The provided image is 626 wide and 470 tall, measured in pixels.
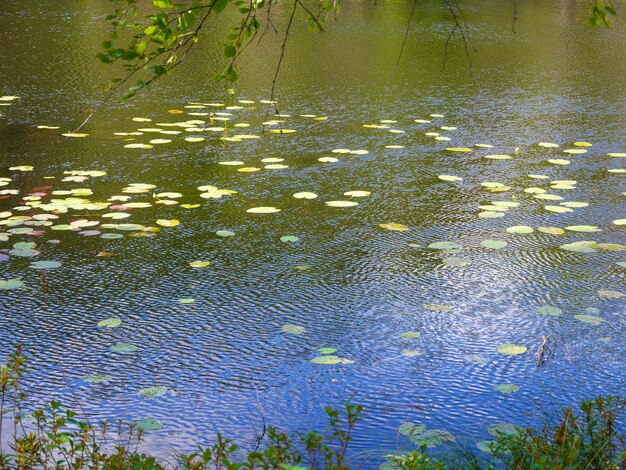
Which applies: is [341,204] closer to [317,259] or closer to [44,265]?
[317,259]

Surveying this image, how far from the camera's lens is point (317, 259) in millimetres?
3412

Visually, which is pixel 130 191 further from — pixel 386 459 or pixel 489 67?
pixel 489 67

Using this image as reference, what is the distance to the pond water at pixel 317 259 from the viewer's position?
8.05ft

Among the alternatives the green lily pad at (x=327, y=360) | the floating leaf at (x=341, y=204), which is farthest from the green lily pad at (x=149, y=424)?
the floating leaf at (x=341, y=204)

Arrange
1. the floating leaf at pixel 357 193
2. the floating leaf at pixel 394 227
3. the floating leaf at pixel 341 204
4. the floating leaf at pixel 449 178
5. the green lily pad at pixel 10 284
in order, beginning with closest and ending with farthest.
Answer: the green lily pad at pixel 10 284 → the floating leaf at pixel 394 227 → the floating leaf at pixel 341 204 → the floating leaf at pixel 357 193 → the floating leaf at pixel 449 178

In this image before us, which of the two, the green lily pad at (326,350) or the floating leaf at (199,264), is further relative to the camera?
the floating leaf at (199,264)

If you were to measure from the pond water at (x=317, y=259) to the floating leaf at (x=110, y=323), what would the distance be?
20 millimetres

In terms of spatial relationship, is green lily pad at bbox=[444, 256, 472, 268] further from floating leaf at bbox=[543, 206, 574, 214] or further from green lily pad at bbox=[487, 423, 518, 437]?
green lily pad at bbox=[487, 423, 518, 437]

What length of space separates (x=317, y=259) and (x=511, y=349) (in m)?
0.95

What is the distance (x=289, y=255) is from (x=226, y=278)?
1.06 feet

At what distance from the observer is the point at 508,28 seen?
11078 mm

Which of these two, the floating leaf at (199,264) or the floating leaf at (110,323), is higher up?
the floating leaf at (199,264)

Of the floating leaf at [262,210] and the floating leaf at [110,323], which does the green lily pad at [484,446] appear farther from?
the floating leaf at [262,210]

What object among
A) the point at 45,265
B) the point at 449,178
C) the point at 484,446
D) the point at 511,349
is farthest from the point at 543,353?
the point at 449,178
